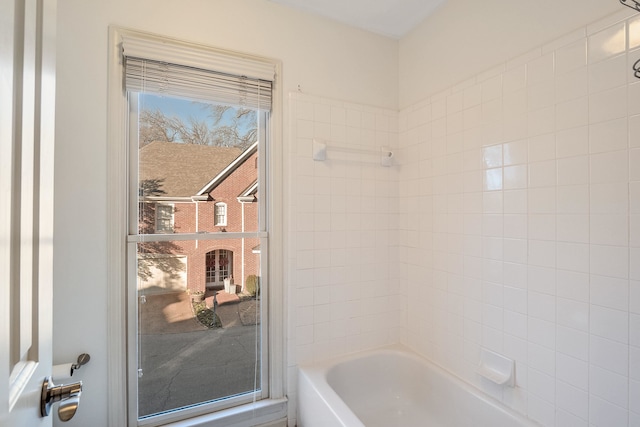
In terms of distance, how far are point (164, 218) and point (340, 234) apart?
39.8 inches

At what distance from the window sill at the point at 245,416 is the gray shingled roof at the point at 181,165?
1184mm

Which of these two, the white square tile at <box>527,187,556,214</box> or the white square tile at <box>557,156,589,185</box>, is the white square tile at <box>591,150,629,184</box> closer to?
the white square tile at <box>557,156,589,185</box>

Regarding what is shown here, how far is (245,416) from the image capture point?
1.66 metres

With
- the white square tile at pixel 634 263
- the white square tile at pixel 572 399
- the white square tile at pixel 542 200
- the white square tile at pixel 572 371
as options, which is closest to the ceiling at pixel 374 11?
the white square tile at pixel 542 200

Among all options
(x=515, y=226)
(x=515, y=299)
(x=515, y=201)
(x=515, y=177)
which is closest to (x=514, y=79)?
(x=515, y=177)

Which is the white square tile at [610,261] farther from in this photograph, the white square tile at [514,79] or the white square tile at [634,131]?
the white square tile at [514,79]

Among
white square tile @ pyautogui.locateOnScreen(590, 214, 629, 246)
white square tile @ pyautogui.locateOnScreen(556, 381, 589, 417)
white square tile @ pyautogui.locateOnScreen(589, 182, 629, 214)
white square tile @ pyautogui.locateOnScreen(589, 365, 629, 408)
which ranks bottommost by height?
white square tile @ pyautogui.locateOnScreen(556, 381, 589, 417)

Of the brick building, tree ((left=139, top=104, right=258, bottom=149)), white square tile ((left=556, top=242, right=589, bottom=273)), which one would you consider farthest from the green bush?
white square tile ((left=556, top=242, right=589, bottom=273))

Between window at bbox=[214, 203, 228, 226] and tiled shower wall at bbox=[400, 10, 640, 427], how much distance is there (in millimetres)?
1240

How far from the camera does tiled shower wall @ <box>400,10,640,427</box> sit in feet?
3.51

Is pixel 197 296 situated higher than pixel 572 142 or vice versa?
pixel 572 142

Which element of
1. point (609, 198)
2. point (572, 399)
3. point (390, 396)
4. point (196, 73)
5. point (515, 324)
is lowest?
point (390, 396)

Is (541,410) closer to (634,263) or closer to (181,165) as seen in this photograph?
(634,263)

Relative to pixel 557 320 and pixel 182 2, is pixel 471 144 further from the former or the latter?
pixel 182 2
